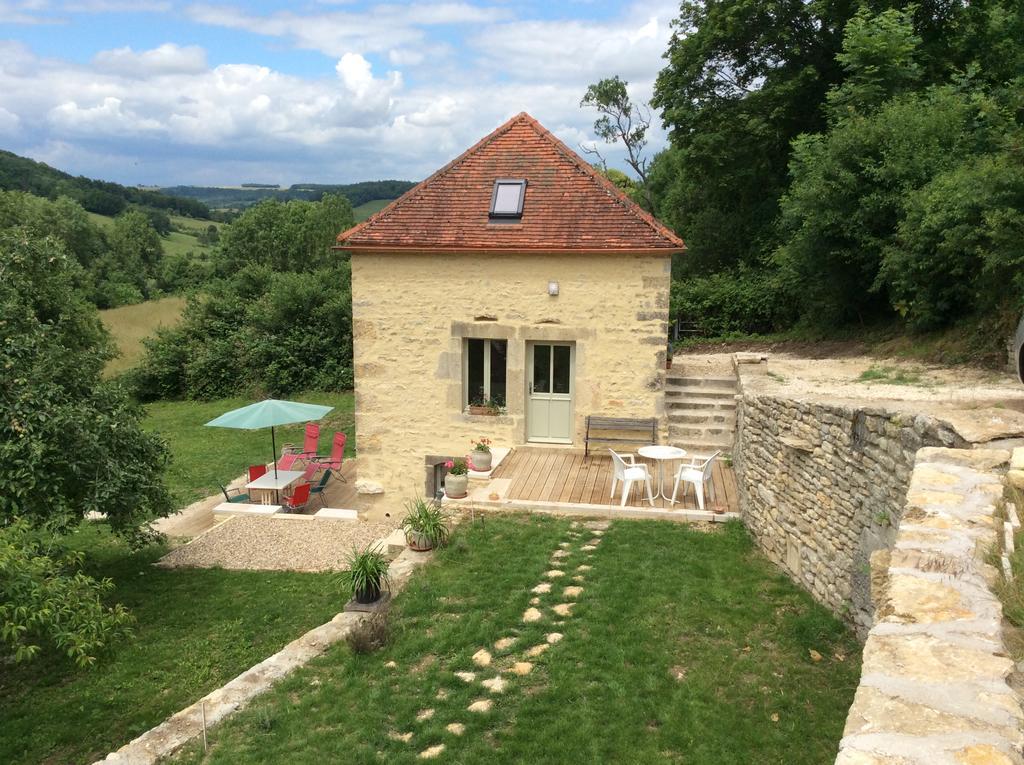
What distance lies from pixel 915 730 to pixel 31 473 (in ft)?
26.3

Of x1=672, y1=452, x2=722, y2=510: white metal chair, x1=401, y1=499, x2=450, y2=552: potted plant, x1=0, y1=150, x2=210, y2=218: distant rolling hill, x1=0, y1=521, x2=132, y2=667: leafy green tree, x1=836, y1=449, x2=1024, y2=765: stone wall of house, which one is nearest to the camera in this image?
x1=836, y1=449, x2=1024, y2=765: stone wall of house

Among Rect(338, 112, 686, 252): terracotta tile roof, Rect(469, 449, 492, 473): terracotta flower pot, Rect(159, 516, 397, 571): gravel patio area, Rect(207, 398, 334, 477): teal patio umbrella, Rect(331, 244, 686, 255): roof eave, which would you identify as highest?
Rect(338, 112, 686, 252): terracotta tile roof

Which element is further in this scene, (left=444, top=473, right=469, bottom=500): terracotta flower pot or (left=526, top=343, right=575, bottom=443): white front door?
(left=526, top=343, right=575, bottom=443): white front door

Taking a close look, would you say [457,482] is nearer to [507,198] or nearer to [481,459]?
[481,459]

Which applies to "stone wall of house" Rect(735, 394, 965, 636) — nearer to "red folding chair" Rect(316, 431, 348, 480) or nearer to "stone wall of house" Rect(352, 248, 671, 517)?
"stone wall of house" Rect(352, 248, 671, 517)

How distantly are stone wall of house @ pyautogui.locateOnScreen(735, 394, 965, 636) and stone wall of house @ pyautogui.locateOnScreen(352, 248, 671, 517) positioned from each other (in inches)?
117

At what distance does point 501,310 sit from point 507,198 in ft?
6.65

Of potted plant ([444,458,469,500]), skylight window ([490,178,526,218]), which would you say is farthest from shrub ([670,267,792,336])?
potted plant ([444,458,469,500])

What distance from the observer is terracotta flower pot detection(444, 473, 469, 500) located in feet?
30.9

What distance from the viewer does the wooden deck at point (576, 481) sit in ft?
31.0

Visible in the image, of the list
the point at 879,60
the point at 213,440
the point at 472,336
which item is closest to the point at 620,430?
the point at 472,336

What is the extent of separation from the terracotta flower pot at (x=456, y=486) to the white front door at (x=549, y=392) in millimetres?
3085

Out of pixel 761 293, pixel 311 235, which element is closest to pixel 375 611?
pixel 761 293

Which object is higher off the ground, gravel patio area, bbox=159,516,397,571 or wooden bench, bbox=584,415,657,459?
wooden bench, bbox=584,415,657,459
